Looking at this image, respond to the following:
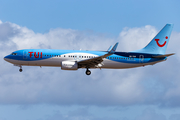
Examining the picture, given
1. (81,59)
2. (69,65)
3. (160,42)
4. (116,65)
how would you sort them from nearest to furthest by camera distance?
(69,65) < (81,59) < (116,65) < (160,42)

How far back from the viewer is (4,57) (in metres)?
67.9

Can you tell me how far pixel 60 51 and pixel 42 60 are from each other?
13.2ft

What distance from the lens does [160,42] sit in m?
72.8

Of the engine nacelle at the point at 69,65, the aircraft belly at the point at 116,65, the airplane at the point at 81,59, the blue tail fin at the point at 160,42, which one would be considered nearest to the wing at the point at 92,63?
the airplane at the point at 81,59

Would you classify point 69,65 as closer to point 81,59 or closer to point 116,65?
point 81,59

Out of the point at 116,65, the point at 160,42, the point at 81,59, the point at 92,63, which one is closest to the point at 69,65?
the point at 81,59

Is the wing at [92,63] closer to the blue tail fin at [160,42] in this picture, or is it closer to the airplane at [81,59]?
the airplane at [81,59]

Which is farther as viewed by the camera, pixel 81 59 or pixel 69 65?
pixel 81 59

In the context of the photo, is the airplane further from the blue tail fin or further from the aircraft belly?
the blue tail fin

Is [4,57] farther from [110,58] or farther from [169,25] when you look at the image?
[169,25]

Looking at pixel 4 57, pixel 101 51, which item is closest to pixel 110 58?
pixel 101 51

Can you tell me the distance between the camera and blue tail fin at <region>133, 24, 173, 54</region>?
71750 millimetres

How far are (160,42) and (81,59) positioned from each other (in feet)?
→ 61.1

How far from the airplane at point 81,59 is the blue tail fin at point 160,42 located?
0.93m
